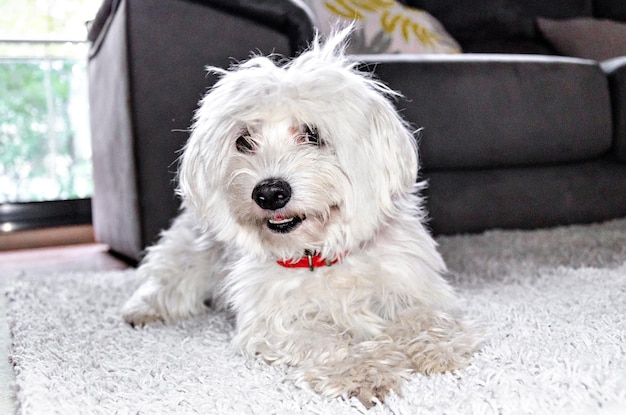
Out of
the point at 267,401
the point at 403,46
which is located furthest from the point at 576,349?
the point at 403,46

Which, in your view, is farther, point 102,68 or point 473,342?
point 102,68

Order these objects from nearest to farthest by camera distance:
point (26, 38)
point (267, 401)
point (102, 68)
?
1. point (267, 401)
2. point (102, 68)
3. point (26, 38)

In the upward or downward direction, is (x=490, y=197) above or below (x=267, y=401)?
below

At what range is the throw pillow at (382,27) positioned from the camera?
2867mm

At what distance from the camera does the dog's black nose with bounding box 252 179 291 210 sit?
1319 millimetres

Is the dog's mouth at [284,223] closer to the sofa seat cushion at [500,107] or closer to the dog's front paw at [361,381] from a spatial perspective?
the dog's front paw at [361,381]

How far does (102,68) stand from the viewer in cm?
271

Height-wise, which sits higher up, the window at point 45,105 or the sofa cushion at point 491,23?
the sofa cushion at point 491,23

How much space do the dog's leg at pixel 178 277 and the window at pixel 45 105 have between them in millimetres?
2306

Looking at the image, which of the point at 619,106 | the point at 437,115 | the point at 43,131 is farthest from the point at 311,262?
the point at 43,131

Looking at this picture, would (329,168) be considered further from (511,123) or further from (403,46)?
(403,46)

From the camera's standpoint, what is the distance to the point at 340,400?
1098mm

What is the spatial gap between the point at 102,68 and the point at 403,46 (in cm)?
121

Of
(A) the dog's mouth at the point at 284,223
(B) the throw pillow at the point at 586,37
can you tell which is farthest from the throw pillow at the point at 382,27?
(A) the dog's mouth at the point at 284,223
